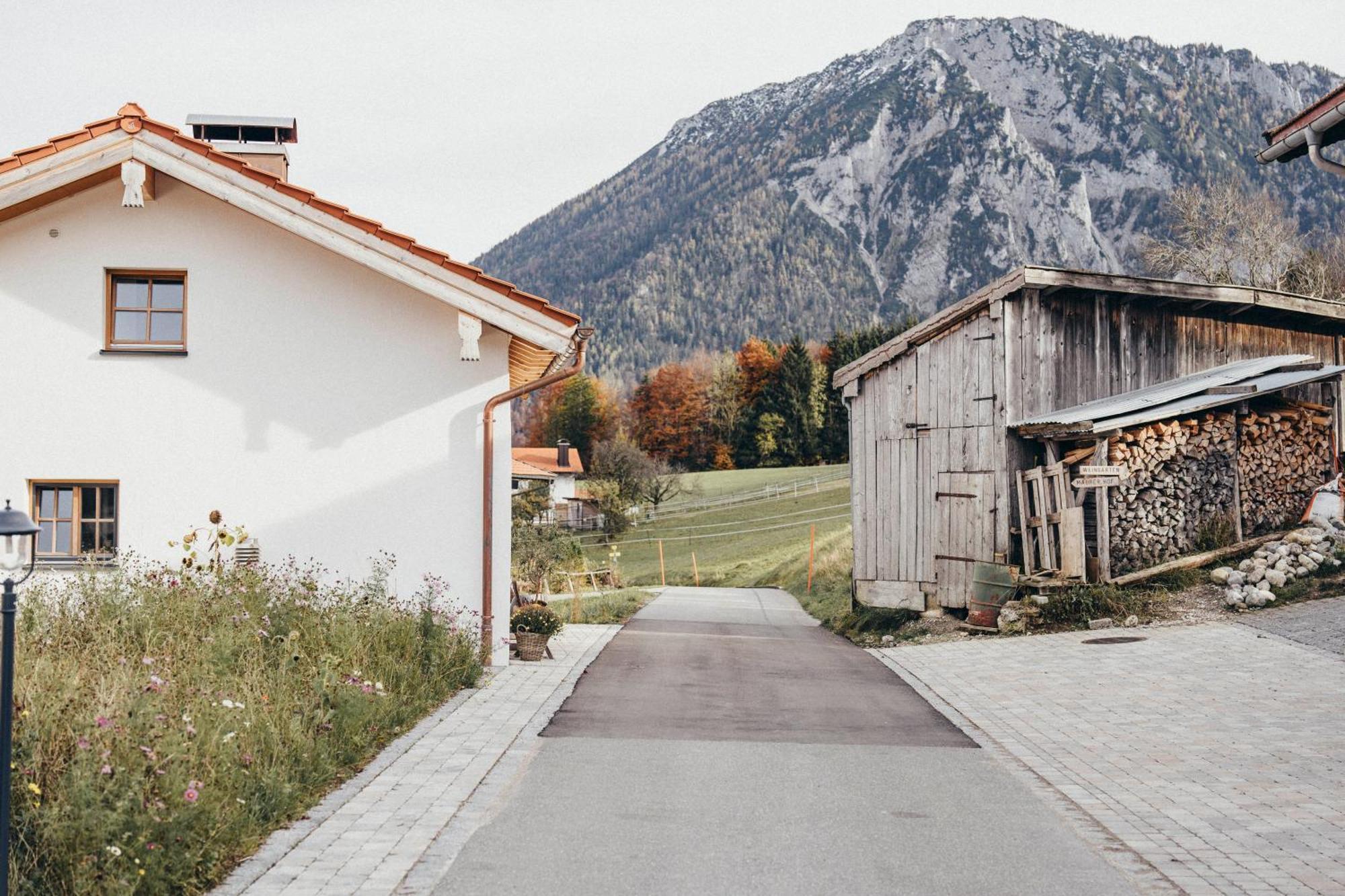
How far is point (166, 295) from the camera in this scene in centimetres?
1358

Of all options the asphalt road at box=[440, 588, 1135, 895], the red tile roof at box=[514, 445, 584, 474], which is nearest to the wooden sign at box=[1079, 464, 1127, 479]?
the asphalt road at box=[440, 588, 1135, 895]

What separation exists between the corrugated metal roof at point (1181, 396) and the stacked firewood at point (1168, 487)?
0.30m

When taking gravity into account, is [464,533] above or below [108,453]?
below

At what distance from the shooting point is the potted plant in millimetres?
14555

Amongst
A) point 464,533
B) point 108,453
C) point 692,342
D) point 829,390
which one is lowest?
point 464,533

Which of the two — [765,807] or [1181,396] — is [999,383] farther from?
[765,807]

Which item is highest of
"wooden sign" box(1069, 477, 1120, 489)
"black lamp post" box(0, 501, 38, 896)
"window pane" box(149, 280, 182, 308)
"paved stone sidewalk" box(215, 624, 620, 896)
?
"window pane" box(149, 280, 182, 308)

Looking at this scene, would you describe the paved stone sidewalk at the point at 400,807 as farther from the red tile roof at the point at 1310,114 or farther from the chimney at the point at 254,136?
the red tile roof at the point at 1310,114

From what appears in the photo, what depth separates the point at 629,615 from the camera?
24766 millimetres

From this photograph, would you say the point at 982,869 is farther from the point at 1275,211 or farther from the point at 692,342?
the point at 692,342

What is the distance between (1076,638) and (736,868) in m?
11.2

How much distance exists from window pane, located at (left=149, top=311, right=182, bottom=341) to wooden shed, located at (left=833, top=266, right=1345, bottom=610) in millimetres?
10966

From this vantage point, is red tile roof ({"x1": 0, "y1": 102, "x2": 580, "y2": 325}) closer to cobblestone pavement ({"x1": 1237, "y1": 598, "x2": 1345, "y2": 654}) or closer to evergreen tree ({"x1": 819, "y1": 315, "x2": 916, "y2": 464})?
cobblestone pavement ({"x1": 1237, "y1": 598, "x2": 1345, "y2": 654})

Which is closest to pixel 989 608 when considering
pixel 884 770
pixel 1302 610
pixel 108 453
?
pixel 1302 610
